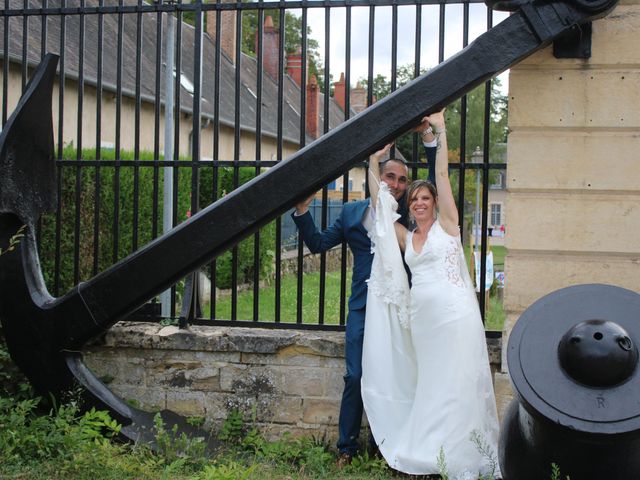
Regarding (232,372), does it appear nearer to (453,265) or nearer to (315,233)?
(315,233)

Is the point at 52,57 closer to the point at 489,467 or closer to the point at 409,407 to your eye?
the point at 409,407

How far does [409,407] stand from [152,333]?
1698mm

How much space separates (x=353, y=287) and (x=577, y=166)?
1.42 m

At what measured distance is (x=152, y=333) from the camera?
5098mm

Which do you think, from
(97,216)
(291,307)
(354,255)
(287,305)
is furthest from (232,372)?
(287,305)

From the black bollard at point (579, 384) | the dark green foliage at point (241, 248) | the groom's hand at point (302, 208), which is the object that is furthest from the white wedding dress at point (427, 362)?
the dark green foliage at point (241, 248)

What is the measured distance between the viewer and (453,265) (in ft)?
14.5

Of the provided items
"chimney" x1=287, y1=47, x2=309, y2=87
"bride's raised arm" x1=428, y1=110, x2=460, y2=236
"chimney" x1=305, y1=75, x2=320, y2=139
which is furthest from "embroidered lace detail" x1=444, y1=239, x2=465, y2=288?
"chimney" x1=287, y1=47, x2=309, y2=87

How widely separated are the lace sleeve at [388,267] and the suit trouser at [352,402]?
28 cm

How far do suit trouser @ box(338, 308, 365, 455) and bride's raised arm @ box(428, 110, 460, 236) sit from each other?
0.77 metres

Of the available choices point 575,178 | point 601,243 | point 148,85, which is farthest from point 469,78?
point 148,85

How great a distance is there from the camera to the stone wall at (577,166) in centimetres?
423

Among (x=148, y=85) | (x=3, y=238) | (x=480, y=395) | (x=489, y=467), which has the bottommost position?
(x=489, y=467)

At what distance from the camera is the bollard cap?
8.93 ft
